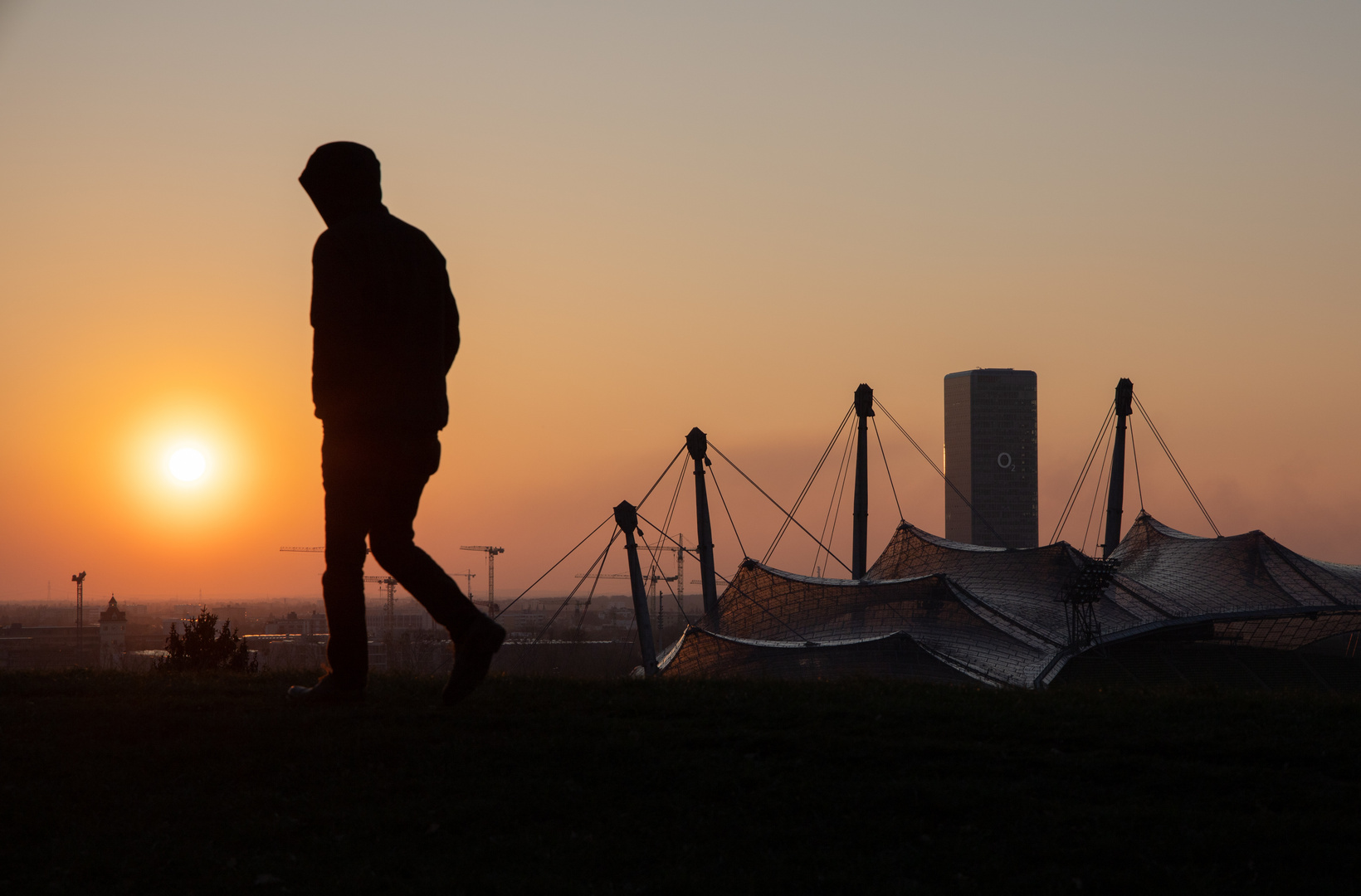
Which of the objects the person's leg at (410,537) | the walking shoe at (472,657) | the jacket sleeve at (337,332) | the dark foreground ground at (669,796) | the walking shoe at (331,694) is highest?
the jacket sleeve at (337,332)

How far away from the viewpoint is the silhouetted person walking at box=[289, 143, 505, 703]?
7.39 metres

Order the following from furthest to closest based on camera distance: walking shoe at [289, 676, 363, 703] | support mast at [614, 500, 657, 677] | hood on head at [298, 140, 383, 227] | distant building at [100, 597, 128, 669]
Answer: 1. distant building at [100, 597, 128, 669]
2. support mast at [614, 500, 657, 677]
3. walking shoe at [289, 676, 363, 703]
4. hood on head at [298, 140, 383, 227]

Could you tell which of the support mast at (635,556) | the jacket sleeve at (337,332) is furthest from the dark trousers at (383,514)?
the support mast at (635,556)

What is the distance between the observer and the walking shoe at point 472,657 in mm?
7445

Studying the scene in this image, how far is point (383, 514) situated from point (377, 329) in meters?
1.12

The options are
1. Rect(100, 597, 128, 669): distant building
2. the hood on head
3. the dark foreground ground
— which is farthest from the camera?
Rect(100, 597, 128, 669): distant building

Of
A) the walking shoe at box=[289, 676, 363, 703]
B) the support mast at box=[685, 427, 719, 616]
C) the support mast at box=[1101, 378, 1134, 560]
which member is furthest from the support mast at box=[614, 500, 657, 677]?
the walking shoe at box=[289, 676, 363, 703]

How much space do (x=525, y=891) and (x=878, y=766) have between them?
249cm

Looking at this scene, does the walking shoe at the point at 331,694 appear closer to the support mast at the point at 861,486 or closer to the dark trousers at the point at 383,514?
the dark trousers at the point at 383,514

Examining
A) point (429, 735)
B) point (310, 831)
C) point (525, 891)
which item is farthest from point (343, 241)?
point (525, 891)

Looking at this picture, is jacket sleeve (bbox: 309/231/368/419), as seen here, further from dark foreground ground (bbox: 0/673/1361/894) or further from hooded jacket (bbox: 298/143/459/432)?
dark foreground ground (bbox: 0/673/1361/894)

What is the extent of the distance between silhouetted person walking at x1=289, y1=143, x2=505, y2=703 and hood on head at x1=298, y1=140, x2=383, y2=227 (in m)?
0.17

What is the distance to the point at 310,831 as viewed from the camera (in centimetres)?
585

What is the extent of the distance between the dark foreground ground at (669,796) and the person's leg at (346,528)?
0.59 meters
